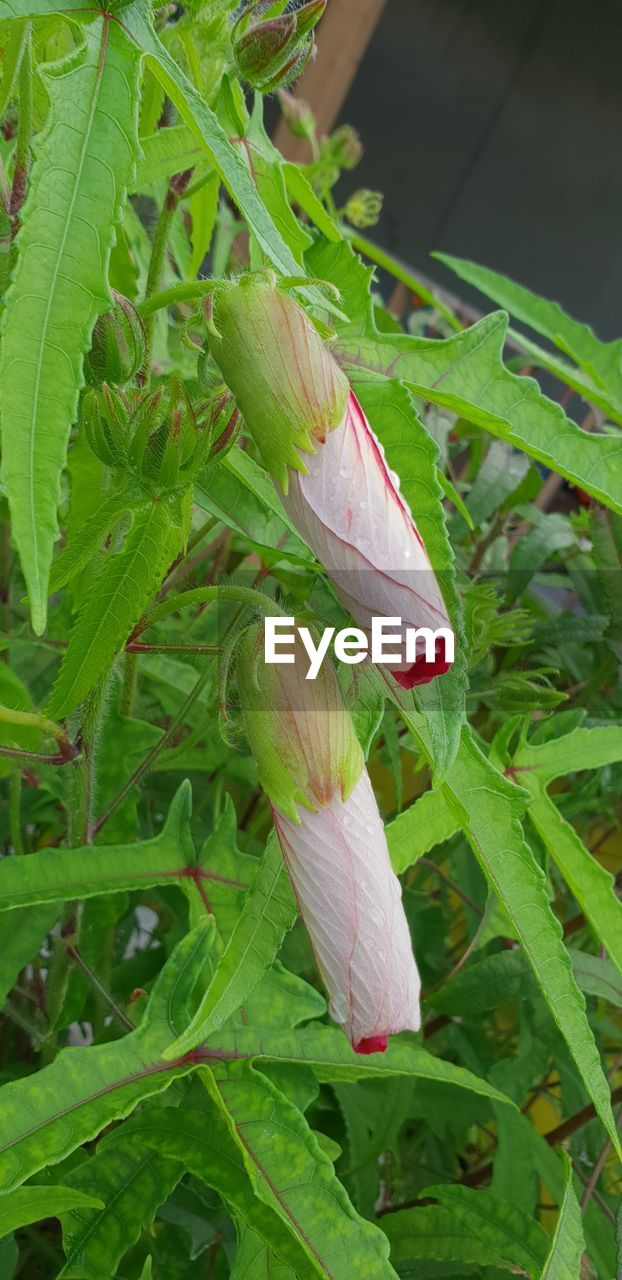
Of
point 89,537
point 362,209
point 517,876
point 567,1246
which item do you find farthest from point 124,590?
point 362,209

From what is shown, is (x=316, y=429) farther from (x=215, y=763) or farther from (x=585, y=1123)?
(x=585, y=1123)

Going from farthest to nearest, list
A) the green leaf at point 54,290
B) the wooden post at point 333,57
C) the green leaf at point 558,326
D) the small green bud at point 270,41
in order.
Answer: the wooden post at point 333,57
the green leaf at point 558,326
the small green bud at point 270,41
the green leaf at point 54,290

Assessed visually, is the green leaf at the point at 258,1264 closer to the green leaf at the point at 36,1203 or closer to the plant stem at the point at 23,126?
the green leaf at the point at 36,1203

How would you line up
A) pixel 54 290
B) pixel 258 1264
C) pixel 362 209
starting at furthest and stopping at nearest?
pixel 362 209 → pixel 258 1264 → pixel 54 290

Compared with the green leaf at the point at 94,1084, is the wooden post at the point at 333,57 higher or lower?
higher

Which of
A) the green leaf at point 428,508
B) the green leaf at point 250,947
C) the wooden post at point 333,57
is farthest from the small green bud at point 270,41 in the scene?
the wooden post at point 333,57

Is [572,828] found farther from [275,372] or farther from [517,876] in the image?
[275,372]

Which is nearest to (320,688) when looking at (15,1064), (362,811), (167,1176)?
(362,811)
